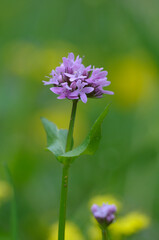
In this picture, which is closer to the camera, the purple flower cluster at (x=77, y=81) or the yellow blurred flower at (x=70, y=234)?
the purple flower cluster at (x=77, y=81)

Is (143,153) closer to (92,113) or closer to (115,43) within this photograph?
(92,113)

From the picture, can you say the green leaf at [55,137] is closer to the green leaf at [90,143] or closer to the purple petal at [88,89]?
the green leaf at [90,143]

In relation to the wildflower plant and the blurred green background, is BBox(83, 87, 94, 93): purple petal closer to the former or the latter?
the wildflower plant

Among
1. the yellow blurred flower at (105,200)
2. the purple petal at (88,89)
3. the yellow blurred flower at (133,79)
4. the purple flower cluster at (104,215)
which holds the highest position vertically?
the yellow blurred flower at (133,79)

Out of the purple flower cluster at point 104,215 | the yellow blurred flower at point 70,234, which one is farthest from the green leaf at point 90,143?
the yellow blurred flower at point 70,234

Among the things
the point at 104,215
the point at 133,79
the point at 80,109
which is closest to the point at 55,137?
the point at 104,215

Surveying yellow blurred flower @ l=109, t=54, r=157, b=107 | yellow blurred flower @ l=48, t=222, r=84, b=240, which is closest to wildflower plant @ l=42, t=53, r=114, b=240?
yellow blurred flower @ l=48, t=222, r=84, b=240
